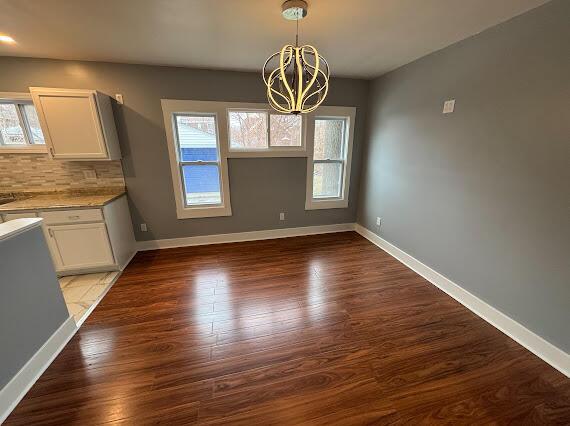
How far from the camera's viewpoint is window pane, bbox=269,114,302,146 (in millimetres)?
3352

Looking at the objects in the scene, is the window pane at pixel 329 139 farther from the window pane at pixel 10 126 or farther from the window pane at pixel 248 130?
the window pane at pixel 10 126

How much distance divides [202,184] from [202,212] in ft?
1.36

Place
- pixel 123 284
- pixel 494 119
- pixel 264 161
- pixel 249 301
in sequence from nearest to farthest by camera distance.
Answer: pixel 494 119 < pixel 249 301 < pixel 123 284 < pixel 264 161

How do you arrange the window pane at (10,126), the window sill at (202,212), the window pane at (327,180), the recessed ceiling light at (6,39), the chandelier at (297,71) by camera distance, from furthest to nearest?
the window pane at (327,180) → the window sill at (202,212) → the window pane at (10,126) → the recessed ceiling light at (6,39) → the chandelier at (297,71)

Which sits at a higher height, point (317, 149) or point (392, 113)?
point (392, 113)

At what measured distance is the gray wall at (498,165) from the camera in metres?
1.54

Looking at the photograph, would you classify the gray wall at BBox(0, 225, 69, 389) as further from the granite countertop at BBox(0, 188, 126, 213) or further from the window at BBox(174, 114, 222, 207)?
the window at BBox(174, 114, 222, 207)

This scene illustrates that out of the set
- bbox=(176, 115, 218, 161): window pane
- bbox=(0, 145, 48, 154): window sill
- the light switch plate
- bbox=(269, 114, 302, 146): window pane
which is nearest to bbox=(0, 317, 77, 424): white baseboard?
bbox=(0, 145, 48, 154): window sill

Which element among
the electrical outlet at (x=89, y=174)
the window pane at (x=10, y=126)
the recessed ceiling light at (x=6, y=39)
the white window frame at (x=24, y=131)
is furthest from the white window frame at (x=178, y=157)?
the window pane at (x=10, y=126)

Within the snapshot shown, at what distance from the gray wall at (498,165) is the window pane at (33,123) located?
438 cm

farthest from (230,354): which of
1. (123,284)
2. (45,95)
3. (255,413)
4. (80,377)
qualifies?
(45,95)

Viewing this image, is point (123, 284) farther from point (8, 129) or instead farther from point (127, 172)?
point (8, 129)

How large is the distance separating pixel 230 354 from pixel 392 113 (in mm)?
3260

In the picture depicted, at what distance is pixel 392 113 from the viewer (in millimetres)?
3018
